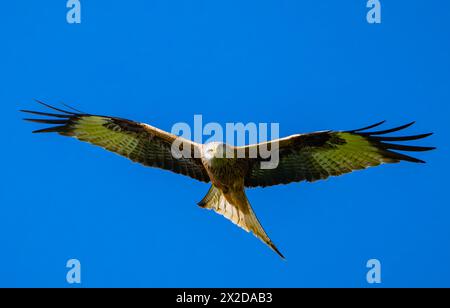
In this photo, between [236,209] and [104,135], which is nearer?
[236,209]

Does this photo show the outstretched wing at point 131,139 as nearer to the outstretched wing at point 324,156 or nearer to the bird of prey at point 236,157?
the bird of prey at point 236,157

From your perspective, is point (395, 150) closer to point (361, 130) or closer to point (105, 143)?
point (361, 130)

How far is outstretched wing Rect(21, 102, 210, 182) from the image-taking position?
9789 millimetres

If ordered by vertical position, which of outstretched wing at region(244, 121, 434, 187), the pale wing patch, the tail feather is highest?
the pale wing patch

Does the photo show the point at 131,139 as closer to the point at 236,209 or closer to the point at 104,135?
the point at 104,135

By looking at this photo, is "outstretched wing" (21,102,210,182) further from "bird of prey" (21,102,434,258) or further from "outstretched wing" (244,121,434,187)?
"outstretched wing" (244,121,434,187)

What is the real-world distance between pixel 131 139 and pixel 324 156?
2476 millimetres

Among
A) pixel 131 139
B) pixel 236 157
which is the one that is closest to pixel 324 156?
pixel 236 157

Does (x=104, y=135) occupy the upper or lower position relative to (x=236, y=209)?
upper

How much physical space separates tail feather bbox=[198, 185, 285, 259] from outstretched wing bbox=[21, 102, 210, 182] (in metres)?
0.32

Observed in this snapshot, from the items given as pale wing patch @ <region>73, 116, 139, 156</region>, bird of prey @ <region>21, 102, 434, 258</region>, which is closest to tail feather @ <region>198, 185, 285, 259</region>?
bird of prey @ <region>21, 102, 434, 258</region>

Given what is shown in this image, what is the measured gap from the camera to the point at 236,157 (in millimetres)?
9523
